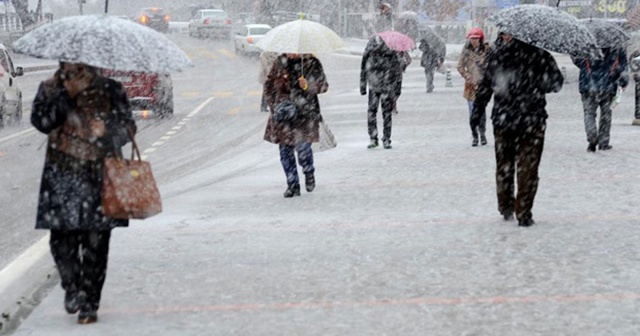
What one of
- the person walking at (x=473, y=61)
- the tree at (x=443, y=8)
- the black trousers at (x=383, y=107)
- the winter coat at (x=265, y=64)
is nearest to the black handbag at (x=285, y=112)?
the black trousers at (x=383, y=107)

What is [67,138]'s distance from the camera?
259 inches

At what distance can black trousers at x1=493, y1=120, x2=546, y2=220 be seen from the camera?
9641mm

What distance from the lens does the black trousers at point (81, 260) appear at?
6.71 m

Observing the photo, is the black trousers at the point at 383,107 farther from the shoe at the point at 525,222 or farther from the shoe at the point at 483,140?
the shoe at the point at 525,222

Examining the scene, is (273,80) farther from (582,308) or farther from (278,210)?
(582,308)

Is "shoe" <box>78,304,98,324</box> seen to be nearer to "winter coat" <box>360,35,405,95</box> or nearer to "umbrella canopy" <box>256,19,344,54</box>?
"umbrella canopy" <box>256,19,344,54</box>

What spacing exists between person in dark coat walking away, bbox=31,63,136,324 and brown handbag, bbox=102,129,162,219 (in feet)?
0.25

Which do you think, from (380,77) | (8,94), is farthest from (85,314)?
(8,94)

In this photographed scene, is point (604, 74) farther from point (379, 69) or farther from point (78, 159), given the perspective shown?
point (78, 159)

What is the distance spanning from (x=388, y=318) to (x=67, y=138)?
2.14 m

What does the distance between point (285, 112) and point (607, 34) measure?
480 centimetres

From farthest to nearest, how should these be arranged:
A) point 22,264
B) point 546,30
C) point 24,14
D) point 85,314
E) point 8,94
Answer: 1. point 24,14
2. point 8,94
3. point 546,30
4. point 22,264
5. point 85,314

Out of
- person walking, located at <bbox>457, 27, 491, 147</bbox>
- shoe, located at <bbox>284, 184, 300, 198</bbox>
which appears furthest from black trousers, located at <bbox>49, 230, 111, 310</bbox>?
person walking, located at <bbox>457, 27, 491, 147</bbox>

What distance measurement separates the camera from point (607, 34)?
14266 millimetres
